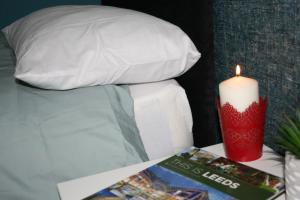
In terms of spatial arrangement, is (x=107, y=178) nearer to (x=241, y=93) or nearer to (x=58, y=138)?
(x=58, y=138)

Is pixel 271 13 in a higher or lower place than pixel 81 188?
higher

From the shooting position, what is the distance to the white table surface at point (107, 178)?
27.8 inches

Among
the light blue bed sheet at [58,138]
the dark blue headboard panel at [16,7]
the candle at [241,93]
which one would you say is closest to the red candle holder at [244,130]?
the candle at [241,93]

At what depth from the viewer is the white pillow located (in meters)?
0.89

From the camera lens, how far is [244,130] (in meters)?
0.75

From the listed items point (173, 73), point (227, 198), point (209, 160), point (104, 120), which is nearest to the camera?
point (227, 198)

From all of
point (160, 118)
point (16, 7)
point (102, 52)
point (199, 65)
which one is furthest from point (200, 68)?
point (16, 7)

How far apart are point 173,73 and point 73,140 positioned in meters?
0.31

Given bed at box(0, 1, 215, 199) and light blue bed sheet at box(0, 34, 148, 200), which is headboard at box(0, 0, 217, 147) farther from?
light blue bed sheet at box(0, 34, 148, 200)

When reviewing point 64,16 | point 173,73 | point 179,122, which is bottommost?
point 179,122

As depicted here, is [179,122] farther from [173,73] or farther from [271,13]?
[271,13]

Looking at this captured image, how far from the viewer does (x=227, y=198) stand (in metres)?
0.63

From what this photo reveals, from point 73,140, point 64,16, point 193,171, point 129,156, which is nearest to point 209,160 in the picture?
point 193,171

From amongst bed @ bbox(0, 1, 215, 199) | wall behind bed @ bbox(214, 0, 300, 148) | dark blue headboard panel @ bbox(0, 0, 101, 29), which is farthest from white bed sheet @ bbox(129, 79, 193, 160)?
dark blue headboard panel @ bbox(0, 0, 101, 29)
